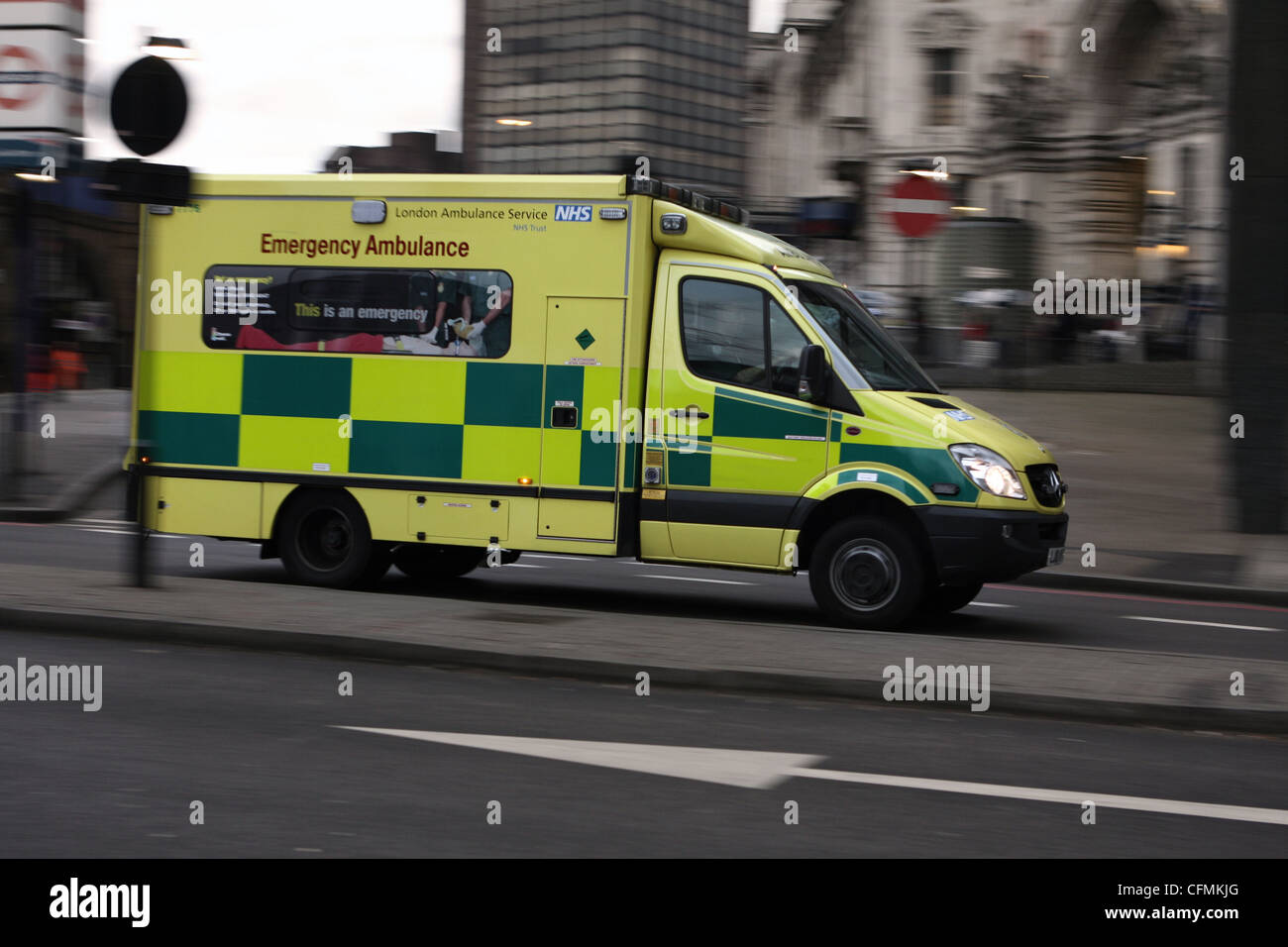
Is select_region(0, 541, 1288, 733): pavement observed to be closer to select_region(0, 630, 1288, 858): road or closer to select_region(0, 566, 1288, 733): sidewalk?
select_region(0, 566, 1288, 733): sidewalk

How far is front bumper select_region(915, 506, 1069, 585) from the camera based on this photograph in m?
10.1

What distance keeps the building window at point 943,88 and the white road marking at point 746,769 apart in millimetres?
49422

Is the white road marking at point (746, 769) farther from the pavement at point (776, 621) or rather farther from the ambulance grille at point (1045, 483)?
the ambulance grille at point (1045, 483)

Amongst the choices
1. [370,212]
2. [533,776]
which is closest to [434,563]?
[370,212]

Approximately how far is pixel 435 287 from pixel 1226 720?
241 inches

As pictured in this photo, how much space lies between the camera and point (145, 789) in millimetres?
5668

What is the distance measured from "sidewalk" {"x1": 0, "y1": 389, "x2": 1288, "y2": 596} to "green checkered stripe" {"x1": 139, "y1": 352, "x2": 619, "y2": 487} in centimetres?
536

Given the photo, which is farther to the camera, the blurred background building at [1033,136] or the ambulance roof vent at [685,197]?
the blurred background building at [1033,136]

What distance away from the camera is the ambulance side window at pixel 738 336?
411 inches

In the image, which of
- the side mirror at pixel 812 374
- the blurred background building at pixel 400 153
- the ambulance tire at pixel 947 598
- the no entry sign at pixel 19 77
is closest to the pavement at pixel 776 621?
the ambulance tire at pixel 947 598

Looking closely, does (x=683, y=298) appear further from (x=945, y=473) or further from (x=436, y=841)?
(x=436, y=841)

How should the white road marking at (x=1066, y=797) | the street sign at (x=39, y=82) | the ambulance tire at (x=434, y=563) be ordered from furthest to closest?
the street sign at (x=39, y=82)
the ambulance tire at (x=434, y=563)
the white road marking at (x=1066, y=797)

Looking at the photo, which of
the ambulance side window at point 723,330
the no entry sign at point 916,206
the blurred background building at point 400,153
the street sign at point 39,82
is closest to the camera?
the ambulance side window at point 723,330

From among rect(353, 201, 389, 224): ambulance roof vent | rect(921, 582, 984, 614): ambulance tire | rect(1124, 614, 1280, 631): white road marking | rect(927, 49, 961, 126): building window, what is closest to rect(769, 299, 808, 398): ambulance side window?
rect(921, 582, 984, 614): ambulance tire
